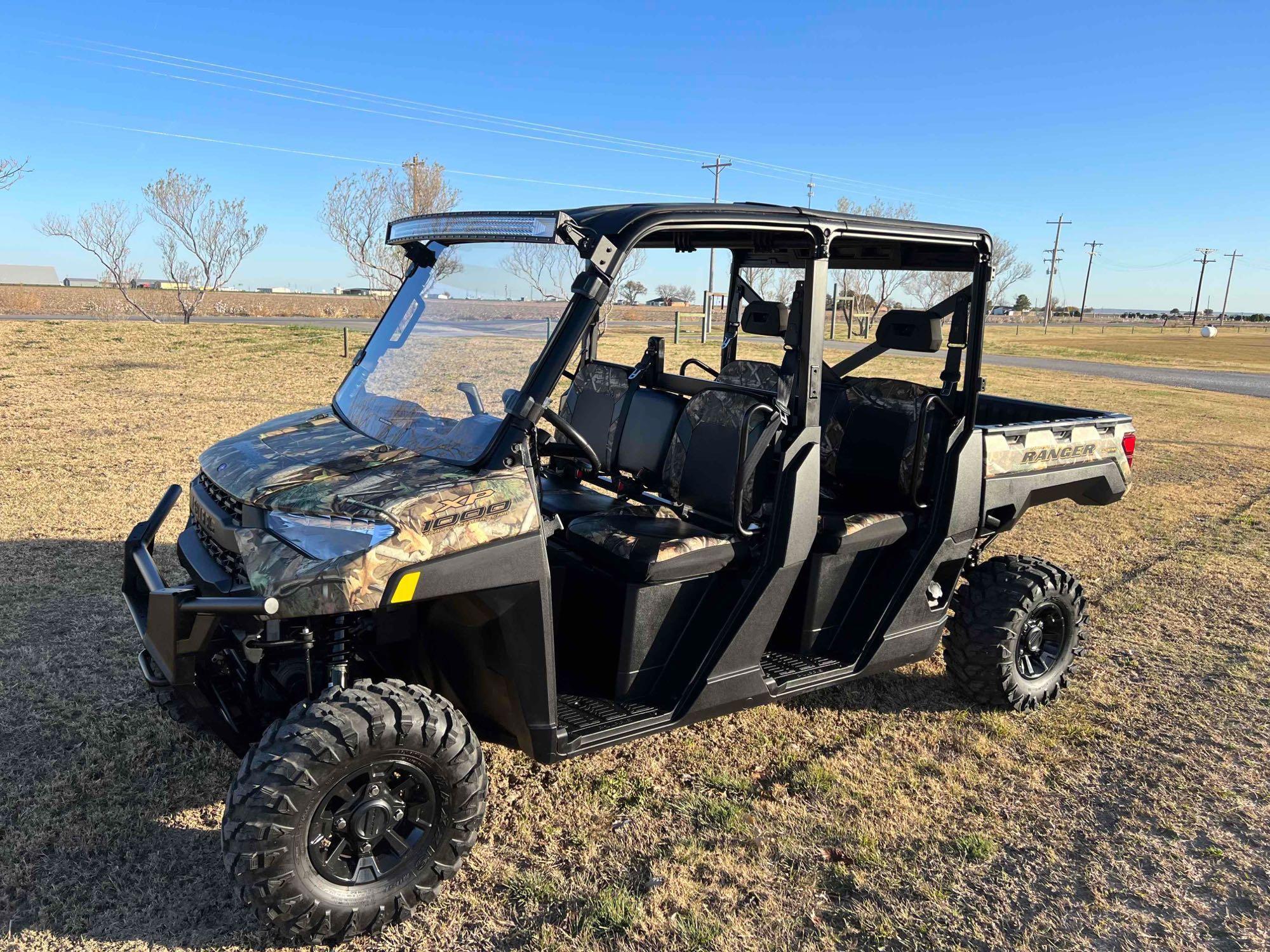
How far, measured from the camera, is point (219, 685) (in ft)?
9.71

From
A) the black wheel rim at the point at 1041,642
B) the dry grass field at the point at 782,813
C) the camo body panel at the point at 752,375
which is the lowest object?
the dry grass field at the point at 782,813

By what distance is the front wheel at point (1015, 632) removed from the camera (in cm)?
414

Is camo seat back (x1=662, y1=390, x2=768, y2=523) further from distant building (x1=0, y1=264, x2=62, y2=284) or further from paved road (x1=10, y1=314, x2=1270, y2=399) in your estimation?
distant building (x1=0, y1=264, x2=62, y2=284)

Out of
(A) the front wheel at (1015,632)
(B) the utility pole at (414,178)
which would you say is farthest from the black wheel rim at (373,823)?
(B) the utility pole at (414,178)

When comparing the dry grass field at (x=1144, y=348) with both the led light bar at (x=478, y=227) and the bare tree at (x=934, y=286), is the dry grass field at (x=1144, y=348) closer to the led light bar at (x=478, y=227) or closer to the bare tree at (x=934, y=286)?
the bare tree at (x=934, y=286)

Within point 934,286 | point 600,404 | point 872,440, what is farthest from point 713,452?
point 934,286

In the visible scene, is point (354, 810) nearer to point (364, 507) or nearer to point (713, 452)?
point (364, 507)

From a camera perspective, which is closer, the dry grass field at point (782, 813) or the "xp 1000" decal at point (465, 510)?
the "xp 1000" decal at point (465, 510)

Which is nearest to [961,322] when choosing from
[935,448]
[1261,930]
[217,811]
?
[935,448]

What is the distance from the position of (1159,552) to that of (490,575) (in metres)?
6.06

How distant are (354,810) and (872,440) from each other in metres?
2.68

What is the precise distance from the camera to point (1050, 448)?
4270 mm

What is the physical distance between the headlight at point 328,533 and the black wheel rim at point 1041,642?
10.1 feet

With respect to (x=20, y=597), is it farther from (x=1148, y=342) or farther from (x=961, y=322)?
(x=1148, y=342)
